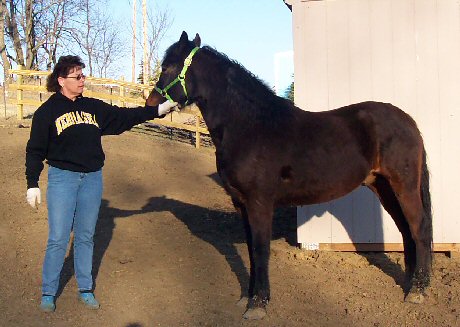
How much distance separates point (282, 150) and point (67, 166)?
68.6 inches

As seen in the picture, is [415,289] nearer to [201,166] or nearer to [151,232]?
[151,232]

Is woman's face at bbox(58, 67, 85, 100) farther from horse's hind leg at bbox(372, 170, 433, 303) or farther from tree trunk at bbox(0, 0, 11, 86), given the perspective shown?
tree trunk at bbox(0, 0, 11, 86)

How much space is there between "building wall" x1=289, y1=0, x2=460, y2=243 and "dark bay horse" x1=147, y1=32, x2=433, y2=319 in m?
1.26

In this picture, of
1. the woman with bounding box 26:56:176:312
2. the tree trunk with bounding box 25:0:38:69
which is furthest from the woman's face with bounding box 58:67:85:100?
the tree trunk with bounding box 25:0:38:69

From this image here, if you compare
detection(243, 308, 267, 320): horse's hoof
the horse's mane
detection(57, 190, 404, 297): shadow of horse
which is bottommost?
detection(243, 308, 267, 320): horse's hoof

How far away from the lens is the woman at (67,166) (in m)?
4.06

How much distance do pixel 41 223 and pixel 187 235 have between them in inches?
76.9

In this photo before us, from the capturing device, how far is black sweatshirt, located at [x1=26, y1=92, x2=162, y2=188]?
4.04m

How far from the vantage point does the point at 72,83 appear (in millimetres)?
4145

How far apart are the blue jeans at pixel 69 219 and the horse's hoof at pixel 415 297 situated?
2776 mm

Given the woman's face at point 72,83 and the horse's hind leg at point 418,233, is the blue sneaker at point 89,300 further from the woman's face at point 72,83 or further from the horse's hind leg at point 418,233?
the horse's hind leg at point 418,233

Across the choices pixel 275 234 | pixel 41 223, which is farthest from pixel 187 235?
pixel 41 223

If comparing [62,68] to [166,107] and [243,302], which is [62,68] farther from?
[243,302]

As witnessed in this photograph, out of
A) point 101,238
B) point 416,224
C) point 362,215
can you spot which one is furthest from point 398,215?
point 101,238
